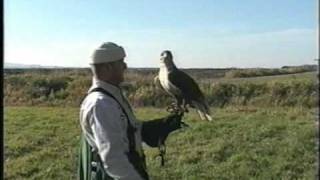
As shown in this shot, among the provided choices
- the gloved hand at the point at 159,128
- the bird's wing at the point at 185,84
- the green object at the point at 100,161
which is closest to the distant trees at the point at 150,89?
the bird's wing at the point at 185,84

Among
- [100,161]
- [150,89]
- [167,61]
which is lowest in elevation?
[100,161]

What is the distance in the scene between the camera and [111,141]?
4.46 ft

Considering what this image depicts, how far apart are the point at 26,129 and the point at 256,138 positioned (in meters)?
1.65

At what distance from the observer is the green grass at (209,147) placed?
12.2ft

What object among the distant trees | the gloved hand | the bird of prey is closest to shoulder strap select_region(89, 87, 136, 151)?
the gloved hand

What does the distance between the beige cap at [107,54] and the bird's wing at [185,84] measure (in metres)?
0.47

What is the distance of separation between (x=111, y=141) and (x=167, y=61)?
628 mm

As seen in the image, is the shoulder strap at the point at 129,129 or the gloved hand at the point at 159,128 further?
the gloved hand at the point at 159,128

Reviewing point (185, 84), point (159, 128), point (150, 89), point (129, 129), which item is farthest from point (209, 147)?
point (129, 129)

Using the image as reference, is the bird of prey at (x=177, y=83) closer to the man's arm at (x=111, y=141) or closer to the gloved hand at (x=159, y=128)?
the gloved hand at (x=159, y=128)

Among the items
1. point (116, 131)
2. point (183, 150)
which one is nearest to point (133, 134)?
point (116, 131)

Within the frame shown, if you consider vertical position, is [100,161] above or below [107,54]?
below

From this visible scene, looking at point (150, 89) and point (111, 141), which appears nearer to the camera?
point (111, 141)

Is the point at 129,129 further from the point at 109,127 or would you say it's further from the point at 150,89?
the point at 150,89
